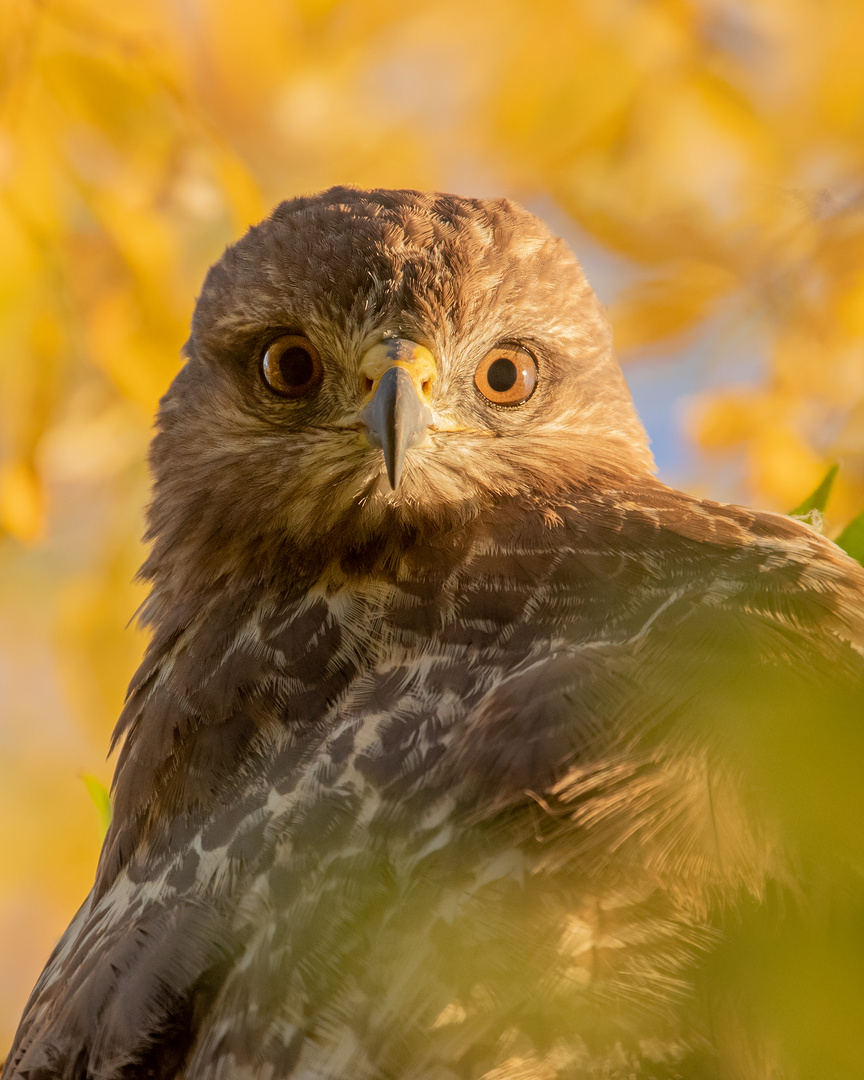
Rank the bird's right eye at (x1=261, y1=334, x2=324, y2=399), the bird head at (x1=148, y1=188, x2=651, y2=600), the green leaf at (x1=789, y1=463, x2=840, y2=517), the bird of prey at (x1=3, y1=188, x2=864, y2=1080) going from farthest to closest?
the bird's right eye at (x1=261, y1=334, x2=324, y2=399) < the bird head at (x1=148, y1=188, x2=651, y2=600) < the green leaf at (x1=789, y1=463, x2=840, y2=517) < the bird of prey at (x1=3, y1=188, x2=864, y2=1080)

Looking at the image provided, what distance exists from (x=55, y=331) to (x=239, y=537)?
93cm

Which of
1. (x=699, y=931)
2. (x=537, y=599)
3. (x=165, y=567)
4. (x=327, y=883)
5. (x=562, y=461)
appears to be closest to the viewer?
(x=699, y=931)

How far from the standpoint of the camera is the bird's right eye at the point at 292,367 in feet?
6.89

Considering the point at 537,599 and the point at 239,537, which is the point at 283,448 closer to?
the point at 239,537

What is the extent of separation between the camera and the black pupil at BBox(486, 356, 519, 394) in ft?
7.04

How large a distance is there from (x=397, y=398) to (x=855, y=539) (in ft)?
2.60

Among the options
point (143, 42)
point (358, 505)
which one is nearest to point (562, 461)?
point (358, 505)

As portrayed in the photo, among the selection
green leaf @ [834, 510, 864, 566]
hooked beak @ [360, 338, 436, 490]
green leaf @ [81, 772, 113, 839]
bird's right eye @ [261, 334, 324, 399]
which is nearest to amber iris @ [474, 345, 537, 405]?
hooked beak @ [360, 338, 436, 490]

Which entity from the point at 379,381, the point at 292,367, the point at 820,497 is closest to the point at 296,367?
the point at 292,367

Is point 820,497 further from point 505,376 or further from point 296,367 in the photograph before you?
point 296,367

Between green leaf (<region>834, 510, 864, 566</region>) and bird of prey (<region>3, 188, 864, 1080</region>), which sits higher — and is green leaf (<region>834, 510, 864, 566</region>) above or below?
above

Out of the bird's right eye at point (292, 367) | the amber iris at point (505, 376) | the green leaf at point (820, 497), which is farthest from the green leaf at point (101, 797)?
the green leaf at point (820, 497)

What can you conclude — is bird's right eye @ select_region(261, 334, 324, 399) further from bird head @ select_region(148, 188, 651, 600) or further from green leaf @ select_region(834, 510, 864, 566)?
Result: green leaf @ select_region(834, 510, 864, 566)

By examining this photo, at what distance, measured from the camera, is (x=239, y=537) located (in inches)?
83.7
